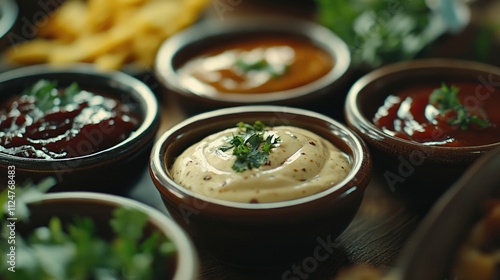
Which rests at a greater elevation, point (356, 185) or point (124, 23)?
point (356, 185)

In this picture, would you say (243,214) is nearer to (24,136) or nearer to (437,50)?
(24,136)

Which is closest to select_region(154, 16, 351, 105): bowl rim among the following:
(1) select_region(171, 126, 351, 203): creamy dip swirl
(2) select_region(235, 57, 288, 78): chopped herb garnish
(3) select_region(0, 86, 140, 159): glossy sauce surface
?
(2) select_region(235, 57, 288, 78): chopped herb garnish

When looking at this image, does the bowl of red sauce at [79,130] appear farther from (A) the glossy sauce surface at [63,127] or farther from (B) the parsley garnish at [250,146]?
(B) the parsley garnish at [250,146]

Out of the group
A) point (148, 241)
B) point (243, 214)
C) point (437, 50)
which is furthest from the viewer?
point (437, 50)

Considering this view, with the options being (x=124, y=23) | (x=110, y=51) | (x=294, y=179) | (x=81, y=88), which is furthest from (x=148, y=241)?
(x=124, y=23)

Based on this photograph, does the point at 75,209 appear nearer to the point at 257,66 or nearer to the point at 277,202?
the point at 277,202

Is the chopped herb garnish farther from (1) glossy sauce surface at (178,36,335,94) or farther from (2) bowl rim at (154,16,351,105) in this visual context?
(2) bowl rim at (154,16,351,105)
